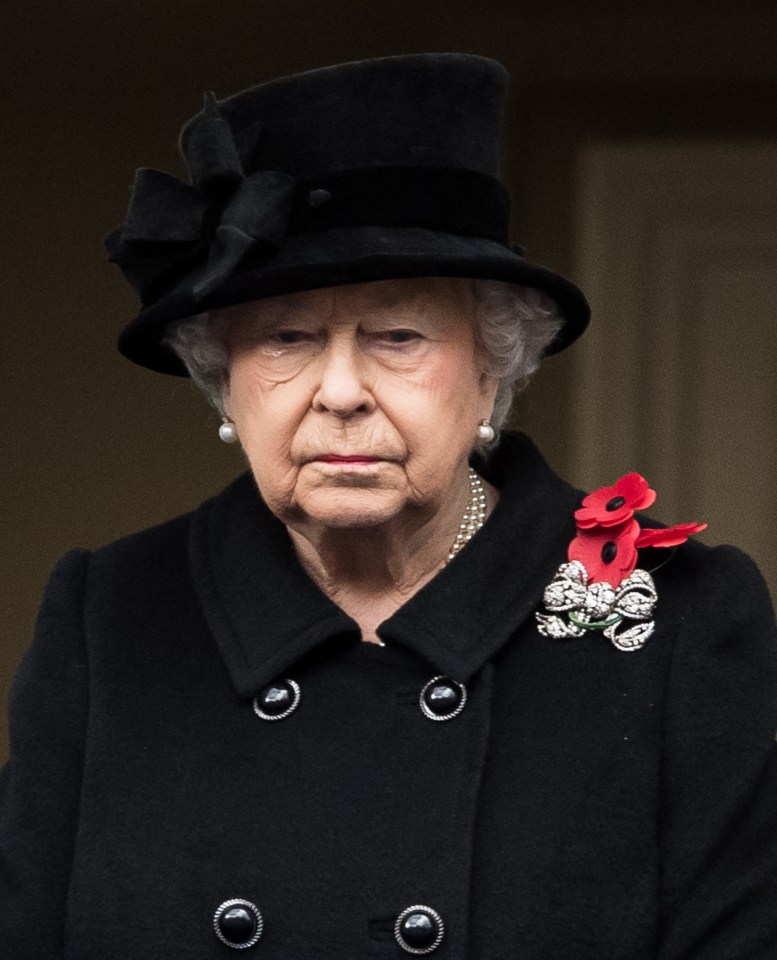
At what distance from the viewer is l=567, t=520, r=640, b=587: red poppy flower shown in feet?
10.3

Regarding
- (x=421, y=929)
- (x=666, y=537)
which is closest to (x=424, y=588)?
(x=666, y=537)

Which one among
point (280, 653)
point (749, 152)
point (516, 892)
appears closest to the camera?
point (516, 892)

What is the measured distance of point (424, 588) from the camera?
10.5ft

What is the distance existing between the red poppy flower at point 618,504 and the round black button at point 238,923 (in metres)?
0.74

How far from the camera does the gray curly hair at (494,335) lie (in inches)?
123

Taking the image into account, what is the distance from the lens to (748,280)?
551 cm

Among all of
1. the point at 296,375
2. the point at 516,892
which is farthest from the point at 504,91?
the point at 516,892

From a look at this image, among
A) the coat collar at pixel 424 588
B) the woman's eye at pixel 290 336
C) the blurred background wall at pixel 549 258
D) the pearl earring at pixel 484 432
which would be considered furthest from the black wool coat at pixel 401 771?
the blurred background wall at pixel 549 258

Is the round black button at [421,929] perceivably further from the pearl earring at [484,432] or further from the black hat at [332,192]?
the black hat at [332,192]

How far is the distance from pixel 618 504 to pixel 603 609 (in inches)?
7.0

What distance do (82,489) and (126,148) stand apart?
0.86 metres

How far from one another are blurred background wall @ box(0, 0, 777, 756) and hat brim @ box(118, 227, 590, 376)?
2.38 metres

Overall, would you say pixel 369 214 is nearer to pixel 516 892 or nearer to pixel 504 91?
pixel 504 91

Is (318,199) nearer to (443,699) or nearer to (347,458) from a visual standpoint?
(347,458)
